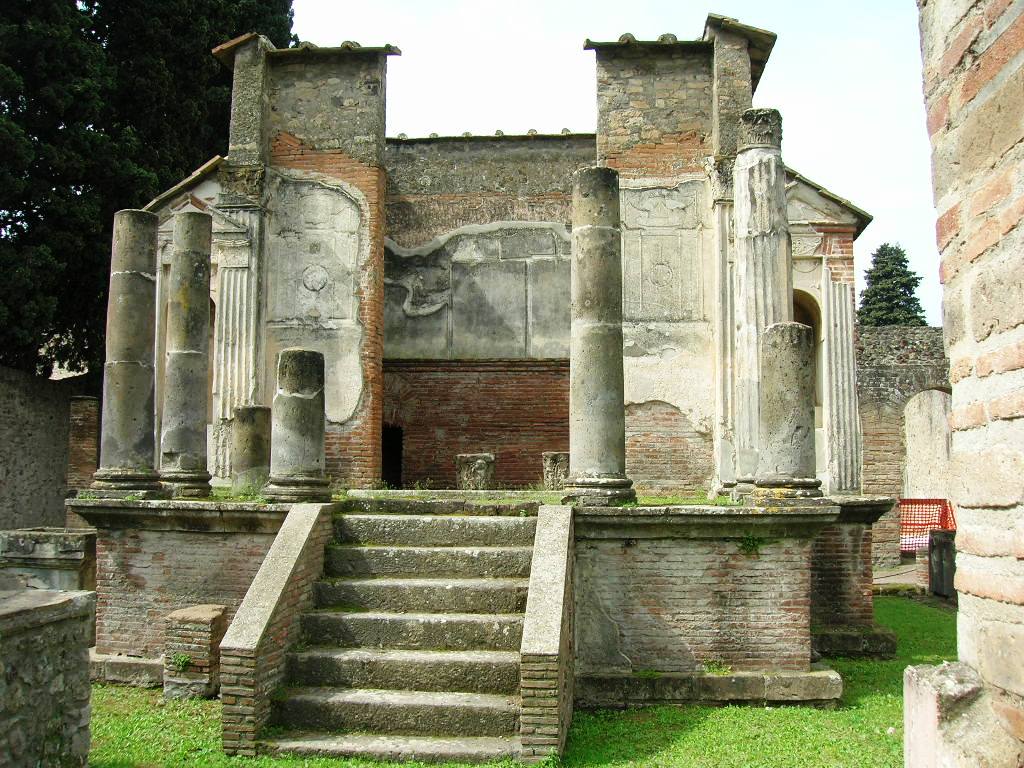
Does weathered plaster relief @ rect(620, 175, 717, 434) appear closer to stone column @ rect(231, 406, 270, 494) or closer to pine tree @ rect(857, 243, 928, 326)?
stone column @ rect(231, 406, 270, 494)

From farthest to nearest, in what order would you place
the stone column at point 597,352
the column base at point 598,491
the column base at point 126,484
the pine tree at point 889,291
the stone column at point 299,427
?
the pine tree at point 889,291
the column base at point 126,484
the stone column at point 299,427
the stone column at point 597,352
the column base at point 598,491

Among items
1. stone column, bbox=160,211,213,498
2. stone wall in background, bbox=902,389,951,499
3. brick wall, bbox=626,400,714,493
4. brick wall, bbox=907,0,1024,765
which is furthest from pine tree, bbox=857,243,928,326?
brick wall, bbox=907,0,1024,765

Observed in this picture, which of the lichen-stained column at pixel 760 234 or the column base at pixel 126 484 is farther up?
the lichen-stained column at pixel 760 234

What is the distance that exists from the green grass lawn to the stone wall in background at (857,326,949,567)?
12681 millimetres

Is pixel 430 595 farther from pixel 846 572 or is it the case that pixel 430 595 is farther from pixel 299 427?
pixel 846 572

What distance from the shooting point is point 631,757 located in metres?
6.28

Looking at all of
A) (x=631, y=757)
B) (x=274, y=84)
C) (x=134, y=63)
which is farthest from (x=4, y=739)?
(x=134, y=63)

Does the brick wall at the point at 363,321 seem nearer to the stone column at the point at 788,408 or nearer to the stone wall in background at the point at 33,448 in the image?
the stone column at the point at 788,408

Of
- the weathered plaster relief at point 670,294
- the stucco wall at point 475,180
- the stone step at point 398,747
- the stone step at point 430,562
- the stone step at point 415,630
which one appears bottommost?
the stone step at point 398,747

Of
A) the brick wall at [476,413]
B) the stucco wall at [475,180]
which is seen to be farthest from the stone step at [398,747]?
the stucco wall at [475,180]

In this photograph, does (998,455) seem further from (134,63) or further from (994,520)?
(134,63)

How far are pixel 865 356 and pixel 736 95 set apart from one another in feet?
36.8

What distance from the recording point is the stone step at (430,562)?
768cm

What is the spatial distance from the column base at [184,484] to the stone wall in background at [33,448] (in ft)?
27.3
